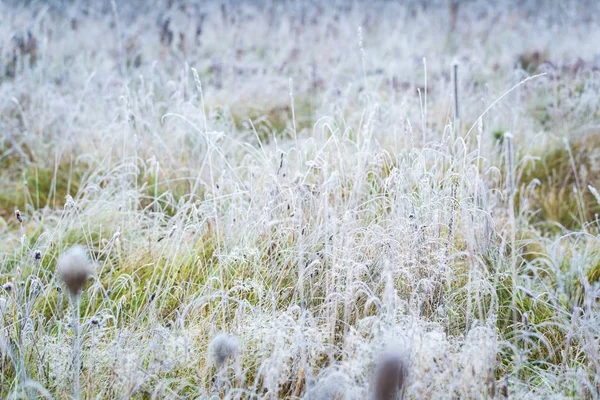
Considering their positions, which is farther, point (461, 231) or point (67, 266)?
point (461, 231)

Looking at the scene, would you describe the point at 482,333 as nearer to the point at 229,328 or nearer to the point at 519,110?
the point at 229,328

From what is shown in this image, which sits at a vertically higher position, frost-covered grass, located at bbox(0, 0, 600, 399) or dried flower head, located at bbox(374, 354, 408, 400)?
dried flower head, located at bbox(374, 354, 408, 400)

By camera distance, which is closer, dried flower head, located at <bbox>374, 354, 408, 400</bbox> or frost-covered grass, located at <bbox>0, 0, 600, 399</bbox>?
dried flower head, located at <bbox>374, 354, 408, 400</bbox>

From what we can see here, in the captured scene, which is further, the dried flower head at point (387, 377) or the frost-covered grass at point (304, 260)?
the frost-covered grass at point (304, 260)

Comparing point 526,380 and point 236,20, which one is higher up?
point 236,20

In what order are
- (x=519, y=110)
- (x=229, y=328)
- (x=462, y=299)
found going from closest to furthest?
(x=229, y=328) → (x=462, y=299) → (x=519, y=110)

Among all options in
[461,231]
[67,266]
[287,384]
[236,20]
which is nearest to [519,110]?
[461,231]

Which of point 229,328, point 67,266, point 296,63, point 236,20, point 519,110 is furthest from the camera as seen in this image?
point 236,20

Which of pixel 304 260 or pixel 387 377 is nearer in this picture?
pixel 387 377

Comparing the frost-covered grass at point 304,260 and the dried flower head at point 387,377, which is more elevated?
the dried flower head at point 387,377

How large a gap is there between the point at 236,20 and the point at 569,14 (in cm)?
429

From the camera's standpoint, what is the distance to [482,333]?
1.87 m

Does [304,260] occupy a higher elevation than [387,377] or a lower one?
lower

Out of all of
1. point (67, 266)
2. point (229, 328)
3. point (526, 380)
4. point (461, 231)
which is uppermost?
point (67, 266)
